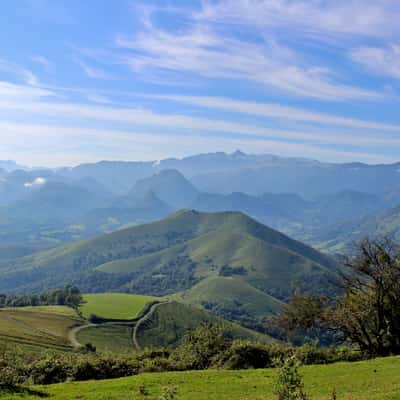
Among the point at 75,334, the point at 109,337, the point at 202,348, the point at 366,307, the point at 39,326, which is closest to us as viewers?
the point at 366,307

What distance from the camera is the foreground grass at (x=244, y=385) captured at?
27.1m

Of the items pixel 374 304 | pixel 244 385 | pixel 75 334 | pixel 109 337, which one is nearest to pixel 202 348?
pixel 244 385

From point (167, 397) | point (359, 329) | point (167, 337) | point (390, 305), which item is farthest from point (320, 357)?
point (167, 337)

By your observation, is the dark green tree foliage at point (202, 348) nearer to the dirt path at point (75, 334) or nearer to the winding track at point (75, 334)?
the winding track at point (75, 334)

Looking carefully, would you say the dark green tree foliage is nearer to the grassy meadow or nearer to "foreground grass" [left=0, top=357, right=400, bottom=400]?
"foreground grass" [left=0, top=357, right=400, bottom=400]

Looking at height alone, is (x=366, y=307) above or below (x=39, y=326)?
above

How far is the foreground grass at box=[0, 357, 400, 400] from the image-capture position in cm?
2714

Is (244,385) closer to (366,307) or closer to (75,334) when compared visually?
(366,307)

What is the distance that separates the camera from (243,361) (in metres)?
41.7

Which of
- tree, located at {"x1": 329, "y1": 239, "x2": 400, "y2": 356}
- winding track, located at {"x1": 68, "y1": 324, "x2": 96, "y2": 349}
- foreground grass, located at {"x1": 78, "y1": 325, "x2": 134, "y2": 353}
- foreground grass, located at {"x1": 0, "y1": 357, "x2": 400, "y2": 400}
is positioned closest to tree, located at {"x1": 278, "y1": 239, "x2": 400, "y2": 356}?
tree, located at {"x1": 329, "y1": 239, "x2": 400, "y2": 356}

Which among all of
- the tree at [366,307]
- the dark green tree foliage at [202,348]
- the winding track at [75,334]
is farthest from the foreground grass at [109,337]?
the tree at [366,307]

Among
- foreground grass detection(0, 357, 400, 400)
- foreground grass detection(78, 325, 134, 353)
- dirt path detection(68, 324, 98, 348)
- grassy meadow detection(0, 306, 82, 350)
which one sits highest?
foreground grass detection(0, 357, 400, 400)

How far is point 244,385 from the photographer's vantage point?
31406 millimetres

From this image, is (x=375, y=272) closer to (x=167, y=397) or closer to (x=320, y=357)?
(x=320, y=357)
